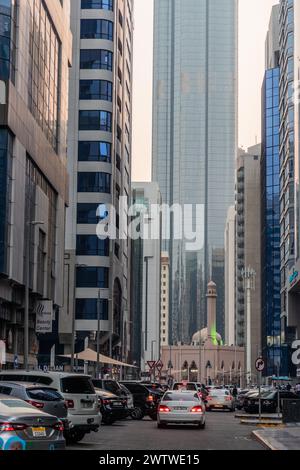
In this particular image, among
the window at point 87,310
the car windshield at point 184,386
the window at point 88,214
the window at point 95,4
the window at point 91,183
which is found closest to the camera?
the car windshield at point 184,386

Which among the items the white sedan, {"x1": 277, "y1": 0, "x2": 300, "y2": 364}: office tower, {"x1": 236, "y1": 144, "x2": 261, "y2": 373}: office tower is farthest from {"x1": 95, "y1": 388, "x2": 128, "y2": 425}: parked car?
{"x1": 236, "y1": 144, "x2": 261, "y2": 373}: office tower

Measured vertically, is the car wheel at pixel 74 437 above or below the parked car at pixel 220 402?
above

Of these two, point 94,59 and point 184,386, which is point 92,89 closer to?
point 94,59

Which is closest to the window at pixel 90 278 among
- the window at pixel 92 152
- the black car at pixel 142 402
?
the window at pixel 92 152

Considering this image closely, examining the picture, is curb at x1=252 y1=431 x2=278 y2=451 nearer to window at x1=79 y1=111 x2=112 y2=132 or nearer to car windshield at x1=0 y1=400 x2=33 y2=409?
car windshield at x1=0 y1=400 x2=33 y2=409

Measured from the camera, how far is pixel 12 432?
14211 mm

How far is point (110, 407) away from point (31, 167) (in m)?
24.8

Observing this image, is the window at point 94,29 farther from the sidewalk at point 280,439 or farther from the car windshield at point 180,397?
the sidewalk at point 280,439

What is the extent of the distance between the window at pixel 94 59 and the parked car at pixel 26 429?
7886cm

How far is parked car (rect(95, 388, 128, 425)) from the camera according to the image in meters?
31.3

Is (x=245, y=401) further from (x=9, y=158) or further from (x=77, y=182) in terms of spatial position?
(x=77, y=182)

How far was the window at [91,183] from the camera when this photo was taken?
295 ft

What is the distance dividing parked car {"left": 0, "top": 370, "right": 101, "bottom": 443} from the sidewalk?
4730 millimetres
